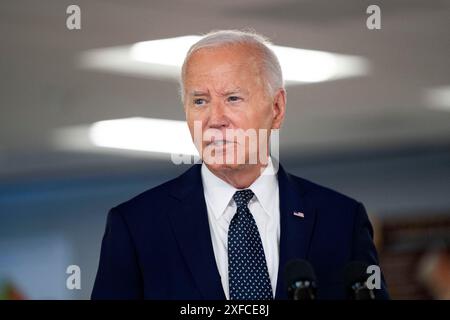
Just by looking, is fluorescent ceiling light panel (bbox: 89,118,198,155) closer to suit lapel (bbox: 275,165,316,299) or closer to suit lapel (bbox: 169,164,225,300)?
suit lapel (bbox: 169,164,225,300)

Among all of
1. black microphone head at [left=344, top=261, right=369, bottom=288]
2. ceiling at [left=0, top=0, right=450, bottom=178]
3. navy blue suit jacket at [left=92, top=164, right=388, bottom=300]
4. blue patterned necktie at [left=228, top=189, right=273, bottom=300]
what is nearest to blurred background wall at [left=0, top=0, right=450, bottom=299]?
ceiling at [left=0, top=0, right=450, bottom=178]

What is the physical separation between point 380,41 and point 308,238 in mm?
843

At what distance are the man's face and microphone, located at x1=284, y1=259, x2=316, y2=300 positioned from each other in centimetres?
73

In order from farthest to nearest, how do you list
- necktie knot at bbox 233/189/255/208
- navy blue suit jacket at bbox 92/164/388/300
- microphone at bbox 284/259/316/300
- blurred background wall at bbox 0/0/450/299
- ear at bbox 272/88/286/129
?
blurred background wall at bbox 0/0/450/299 → ear at bbox 272/88/286/129 → necktie knot at bbox 233/189/255/208 → navy blue suit jacket at bbox 92/164/388/300 → microphone at bbox 284/259/316/300

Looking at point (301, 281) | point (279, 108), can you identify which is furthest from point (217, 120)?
point (301, 281)

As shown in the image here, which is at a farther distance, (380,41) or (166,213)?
(380,41)

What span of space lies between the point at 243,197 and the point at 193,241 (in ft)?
0.74

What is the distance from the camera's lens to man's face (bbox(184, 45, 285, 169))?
4.19 metres

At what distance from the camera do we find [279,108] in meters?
4.37

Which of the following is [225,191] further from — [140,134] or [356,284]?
[356,284]

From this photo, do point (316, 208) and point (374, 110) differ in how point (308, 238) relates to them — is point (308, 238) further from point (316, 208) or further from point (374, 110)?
point (374, 110)

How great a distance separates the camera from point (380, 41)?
4609 mm
